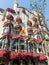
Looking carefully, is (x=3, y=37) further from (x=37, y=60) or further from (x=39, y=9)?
(x=39, y=9)

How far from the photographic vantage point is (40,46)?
4228 centimetres

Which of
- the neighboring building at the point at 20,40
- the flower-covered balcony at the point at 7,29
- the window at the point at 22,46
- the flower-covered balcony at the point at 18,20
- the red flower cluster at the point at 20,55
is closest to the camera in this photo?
the red flower cluster at the point at 20,55

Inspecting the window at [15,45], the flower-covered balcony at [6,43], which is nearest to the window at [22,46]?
the window at [15,45]

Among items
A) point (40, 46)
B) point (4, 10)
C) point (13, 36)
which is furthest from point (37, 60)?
point (4, 10)

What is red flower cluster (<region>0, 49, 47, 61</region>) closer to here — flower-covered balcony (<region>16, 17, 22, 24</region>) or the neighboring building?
the neighboring building

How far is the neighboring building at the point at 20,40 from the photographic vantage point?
37034 mm

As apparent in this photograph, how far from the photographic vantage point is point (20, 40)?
40469 mm

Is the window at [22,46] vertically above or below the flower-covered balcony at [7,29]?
below

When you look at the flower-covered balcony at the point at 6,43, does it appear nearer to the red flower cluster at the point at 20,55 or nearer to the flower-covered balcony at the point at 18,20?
the red flower cluster at the point at 20,55

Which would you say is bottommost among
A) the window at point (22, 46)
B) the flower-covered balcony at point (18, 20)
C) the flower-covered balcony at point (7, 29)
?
the window at point (22, 46)

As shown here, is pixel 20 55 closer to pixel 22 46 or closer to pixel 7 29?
pixel 22 46

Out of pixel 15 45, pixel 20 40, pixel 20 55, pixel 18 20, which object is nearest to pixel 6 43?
pixel 15 45

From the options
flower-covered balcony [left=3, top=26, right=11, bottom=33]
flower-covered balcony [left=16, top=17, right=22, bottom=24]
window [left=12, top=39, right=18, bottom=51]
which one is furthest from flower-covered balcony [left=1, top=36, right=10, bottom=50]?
flower-covered balcony [left=16, top=17, right=22, bottom=24]

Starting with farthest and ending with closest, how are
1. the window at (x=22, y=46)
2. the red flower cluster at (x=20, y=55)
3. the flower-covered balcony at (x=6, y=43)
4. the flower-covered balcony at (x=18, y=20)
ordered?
the flower-covered balcony at (x=18, y=20)
the window at (x=22, y=46)
the flower-covered balcony at (x=6, y=43)
the red flower cluster at (x=20, y=55)
